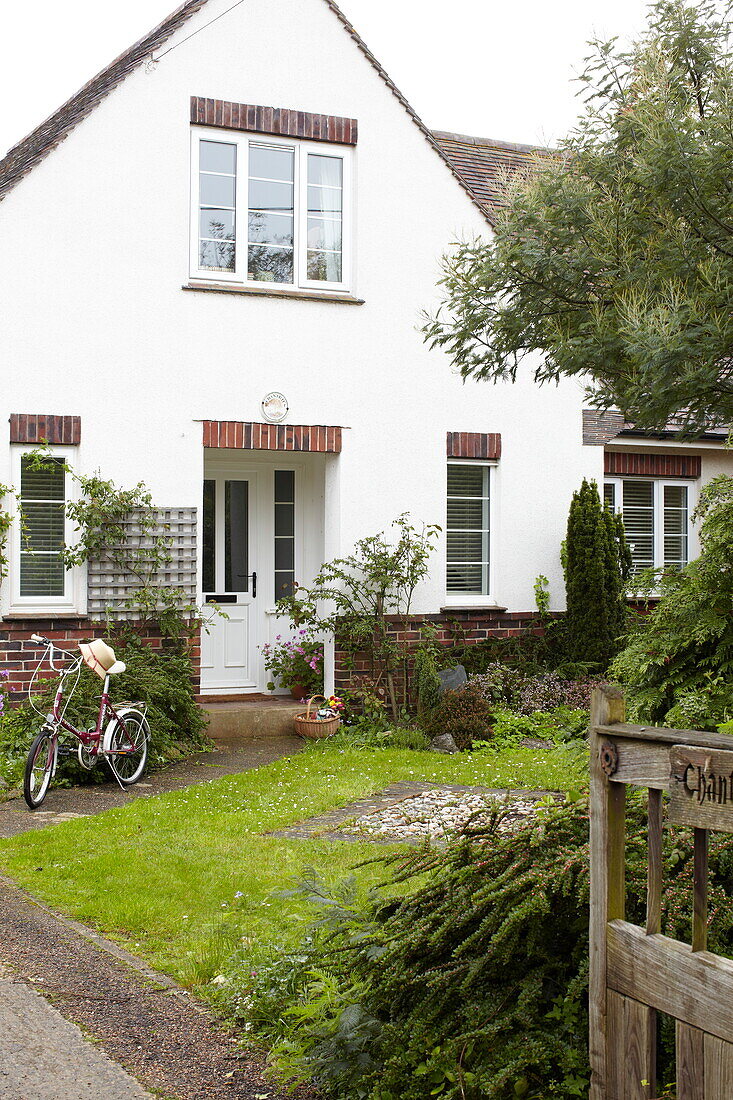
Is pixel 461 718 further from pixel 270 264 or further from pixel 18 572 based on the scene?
pixel 270 264

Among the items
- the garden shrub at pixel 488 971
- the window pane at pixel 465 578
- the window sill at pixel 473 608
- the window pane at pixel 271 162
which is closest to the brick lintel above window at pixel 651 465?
the window pane at pixel 465 578

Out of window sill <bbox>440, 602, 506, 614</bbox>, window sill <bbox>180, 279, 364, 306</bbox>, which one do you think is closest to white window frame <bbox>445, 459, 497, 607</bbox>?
window sill <bbox>440, 602, 506, 614</bbox>

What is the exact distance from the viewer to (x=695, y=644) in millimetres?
6152

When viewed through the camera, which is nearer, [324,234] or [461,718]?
[461,718]

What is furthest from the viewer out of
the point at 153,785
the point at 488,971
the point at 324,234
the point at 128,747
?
the point at 324,234

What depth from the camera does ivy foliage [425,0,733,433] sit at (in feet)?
16.3

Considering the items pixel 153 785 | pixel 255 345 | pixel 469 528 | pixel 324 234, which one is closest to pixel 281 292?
pixel 255 345

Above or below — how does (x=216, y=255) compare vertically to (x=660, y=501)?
above

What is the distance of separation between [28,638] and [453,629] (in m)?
4.71

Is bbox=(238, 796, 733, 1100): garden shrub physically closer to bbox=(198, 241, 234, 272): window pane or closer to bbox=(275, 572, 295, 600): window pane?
bbox=(198, 241, 234, 272): window pane

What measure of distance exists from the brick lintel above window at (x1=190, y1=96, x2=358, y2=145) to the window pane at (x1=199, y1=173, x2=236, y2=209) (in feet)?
1.73

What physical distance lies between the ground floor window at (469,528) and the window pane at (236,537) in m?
2.36

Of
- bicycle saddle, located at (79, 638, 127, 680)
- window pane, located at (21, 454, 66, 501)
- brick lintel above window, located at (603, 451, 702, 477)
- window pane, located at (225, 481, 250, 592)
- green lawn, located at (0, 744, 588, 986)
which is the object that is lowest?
green lawn, located at (0, 744, 588, 986)

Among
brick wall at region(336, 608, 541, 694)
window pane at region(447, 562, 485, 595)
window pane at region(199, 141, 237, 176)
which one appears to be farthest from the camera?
window pane at region(447, 562, 485, 595)
